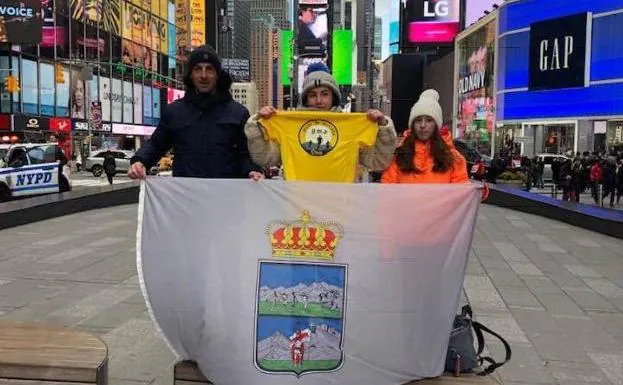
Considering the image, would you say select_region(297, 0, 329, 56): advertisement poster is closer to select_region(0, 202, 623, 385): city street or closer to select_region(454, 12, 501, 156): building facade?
select_region(454, 12, 501, 156): building facade

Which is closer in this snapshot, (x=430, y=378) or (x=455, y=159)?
(x=430, y=378)

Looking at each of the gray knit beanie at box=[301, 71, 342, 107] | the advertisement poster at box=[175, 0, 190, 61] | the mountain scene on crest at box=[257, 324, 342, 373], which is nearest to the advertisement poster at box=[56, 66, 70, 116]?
the advertisement poster at box=[175, 0, 190, 61]

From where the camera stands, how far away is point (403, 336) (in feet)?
10.3

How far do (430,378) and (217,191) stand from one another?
138 centimetres

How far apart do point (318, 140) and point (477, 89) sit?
52615 millimetres

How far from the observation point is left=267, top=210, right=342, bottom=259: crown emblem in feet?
10.3

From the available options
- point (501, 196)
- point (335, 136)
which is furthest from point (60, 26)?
point (335, 136)

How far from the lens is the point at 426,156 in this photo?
12.2 feet

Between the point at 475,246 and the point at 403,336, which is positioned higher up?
the point at 403,336

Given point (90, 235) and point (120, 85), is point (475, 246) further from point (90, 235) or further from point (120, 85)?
point (120, 85)

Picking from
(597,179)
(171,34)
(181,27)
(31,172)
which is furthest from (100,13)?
(597,179)

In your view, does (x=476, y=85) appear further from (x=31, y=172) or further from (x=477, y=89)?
(x=31, y=172)

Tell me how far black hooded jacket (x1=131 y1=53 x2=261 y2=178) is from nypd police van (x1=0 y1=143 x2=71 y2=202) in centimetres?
1366

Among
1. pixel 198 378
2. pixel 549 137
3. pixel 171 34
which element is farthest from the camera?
pixel 171 34
